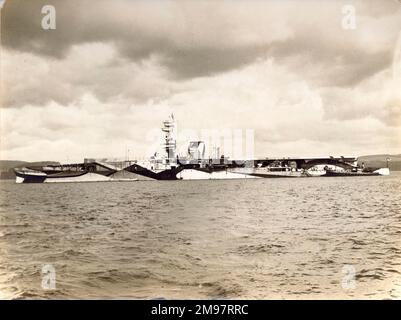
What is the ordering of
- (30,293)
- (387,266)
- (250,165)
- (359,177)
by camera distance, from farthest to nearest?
(359,177) < (250,165) < (387,266) < (30,293)

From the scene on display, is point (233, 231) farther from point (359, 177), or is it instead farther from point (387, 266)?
point (359, 177)

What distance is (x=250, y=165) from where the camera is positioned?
23.9 meters

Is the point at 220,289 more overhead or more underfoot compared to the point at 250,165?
more underfoot

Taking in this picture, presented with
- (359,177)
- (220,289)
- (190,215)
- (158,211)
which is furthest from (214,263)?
(359,177)

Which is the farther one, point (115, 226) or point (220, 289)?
point (115, 226)

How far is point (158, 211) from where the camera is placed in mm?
10922

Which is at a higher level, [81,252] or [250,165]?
[250,165]

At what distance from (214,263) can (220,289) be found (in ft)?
2.89

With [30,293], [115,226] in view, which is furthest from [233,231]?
[30,293]

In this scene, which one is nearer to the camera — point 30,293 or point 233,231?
point 30,293

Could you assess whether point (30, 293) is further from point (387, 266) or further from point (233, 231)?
point (387, 266)

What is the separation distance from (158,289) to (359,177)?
25.0 metres
